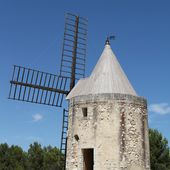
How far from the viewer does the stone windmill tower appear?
1184 cm

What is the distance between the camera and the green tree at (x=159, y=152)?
2238 cm

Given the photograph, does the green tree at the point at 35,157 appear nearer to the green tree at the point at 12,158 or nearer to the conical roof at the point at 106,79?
the green tree at the point at 12,158

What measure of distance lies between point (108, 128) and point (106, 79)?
214cm

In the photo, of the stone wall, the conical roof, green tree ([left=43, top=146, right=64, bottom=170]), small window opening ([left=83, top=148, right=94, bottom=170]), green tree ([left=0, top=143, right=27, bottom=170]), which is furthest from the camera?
green tree ([left=0, top=143, right=27, bottom=170])

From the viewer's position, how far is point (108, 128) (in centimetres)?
1202

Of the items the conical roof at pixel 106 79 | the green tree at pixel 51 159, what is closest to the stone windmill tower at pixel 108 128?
the conical roof at pixel 106 79

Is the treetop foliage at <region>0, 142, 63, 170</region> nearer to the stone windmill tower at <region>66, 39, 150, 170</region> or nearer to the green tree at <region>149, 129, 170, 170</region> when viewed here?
the green tree at <region>149, 129, 170, 170</region>

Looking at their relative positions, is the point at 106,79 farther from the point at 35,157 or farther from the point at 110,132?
the point at 35,157

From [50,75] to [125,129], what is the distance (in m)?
4.96

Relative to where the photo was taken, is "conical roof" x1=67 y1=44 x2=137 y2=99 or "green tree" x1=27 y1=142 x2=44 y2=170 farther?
"green tree" x1=27 y1=142 x2=44 y2=170

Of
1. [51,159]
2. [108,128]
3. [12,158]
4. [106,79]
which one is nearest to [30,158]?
[12,158]

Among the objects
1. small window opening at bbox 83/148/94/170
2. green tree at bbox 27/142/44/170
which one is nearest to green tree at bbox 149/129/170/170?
small window opening at bbox 83/148/94/170

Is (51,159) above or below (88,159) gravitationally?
above

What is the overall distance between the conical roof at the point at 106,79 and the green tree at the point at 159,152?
10284 mm
